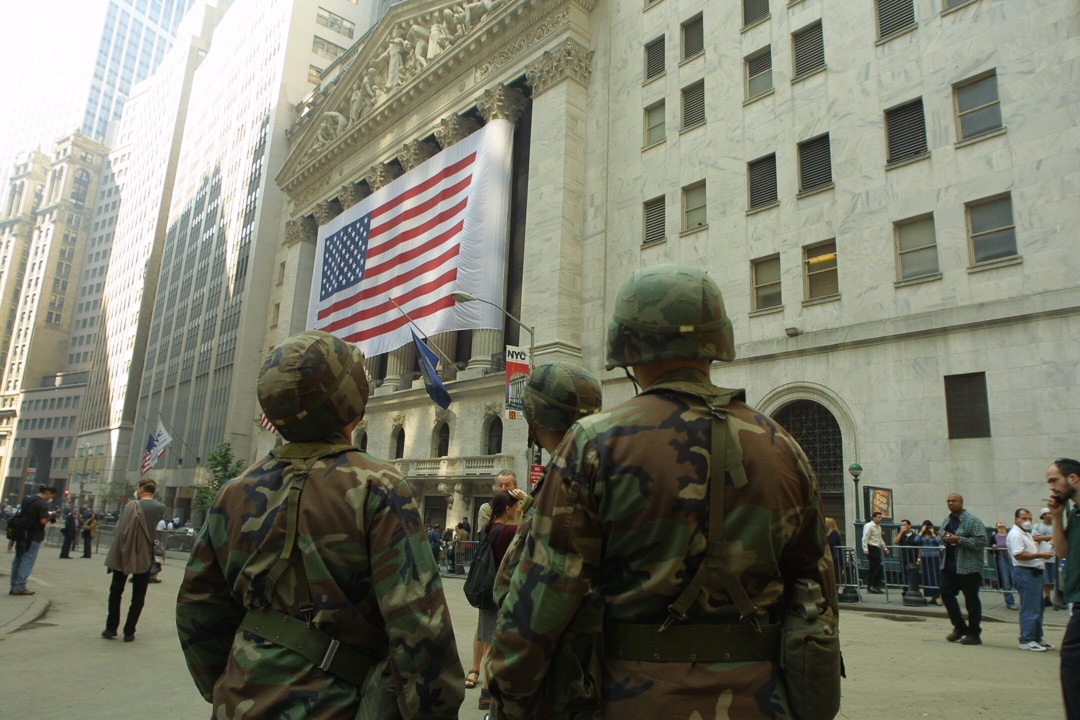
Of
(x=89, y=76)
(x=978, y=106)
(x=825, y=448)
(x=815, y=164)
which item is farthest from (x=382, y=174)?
(x=89, y=76)

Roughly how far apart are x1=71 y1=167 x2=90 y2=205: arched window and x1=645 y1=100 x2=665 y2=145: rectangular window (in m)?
141

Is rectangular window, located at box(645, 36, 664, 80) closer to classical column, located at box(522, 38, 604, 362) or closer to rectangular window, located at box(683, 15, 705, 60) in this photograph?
rectangular window, located at box(683, 15, 705, 60)

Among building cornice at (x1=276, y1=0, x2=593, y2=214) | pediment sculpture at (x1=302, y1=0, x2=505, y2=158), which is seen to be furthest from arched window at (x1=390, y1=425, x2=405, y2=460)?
pediment sculpture at (x1=302, y1=0, x2=505, y2=158)

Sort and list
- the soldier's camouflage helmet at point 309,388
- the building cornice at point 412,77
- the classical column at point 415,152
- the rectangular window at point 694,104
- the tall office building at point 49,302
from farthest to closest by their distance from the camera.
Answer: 1. the tall office building at point 49,302
2. the classical column at point 415,152
3. the building cornice at point 412,77
4. the rectangular window at point 694,104
5. the soldier's camouflage helmet at point 309,388

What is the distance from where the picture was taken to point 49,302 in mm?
127625

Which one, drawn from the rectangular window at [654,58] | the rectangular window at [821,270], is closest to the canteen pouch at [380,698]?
the rectangular window at [821,270]

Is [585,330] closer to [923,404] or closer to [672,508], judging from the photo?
[923,404]

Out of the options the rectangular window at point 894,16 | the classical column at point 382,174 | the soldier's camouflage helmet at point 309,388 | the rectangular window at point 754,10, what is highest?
the classical column at point 382,174

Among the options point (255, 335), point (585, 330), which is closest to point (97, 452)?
point (255, 335)

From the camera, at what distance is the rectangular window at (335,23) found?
66250 mm

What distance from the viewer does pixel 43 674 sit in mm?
7137

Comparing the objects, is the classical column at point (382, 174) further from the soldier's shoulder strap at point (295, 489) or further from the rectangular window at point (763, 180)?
the soldier's shoulder strap at point (295, 489)

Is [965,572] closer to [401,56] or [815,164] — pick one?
[815,164]

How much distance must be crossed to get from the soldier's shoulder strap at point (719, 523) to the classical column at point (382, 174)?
4141 centimetres
